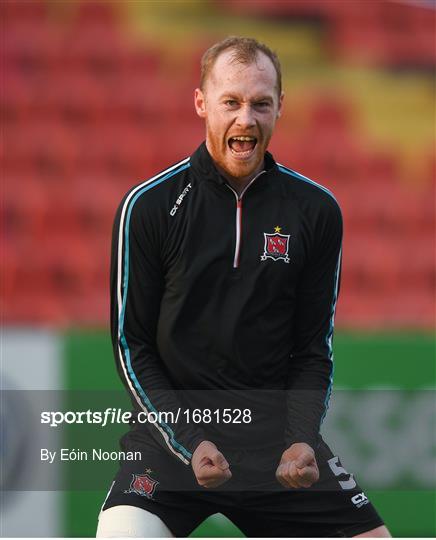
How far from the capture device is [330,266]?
2834mm

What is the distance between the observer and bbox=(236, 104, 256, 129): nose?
8.60ft

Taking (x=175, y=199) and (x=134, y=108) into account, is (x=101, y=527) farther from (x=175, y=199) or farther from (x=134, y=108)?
(x=134, y=108)

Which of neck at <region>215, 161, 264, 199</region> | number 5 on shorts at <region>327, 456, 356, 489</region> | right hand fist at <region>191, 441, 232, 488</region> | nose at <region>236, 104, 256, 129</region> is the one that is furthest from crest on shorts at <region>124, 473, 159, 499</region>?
nose at <region>236, 104, 256, 129</region>

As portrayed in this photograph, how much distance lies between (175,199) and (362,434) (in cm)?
247

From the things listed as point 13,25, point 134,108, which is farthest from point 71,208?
point 13,25

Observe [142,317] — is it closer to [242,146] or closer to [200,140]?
[242,146]

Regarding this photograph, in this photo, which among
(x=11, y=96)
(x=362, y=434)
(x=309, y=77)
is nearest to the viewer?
(x=362, y=434)

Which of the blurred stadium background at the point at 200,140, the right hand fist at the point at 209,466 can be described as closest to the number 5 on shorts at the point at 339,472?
the right hand fist at the point at 209,466

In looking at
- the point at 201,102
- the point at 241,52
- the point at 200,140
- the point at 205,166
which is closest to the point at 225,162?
the point at 205,166

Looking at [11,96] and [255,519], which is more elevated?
[11,96]

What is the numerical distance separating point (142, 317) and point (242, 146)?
498 millimetres

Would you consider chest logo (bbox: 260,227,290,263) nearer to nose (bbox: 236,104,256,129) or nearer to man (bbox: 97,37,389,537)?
man (bbox: 97,37,389,537)

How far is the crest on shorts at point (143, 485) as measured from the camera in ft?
8.69

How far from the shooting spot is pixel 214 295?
8.85ft
